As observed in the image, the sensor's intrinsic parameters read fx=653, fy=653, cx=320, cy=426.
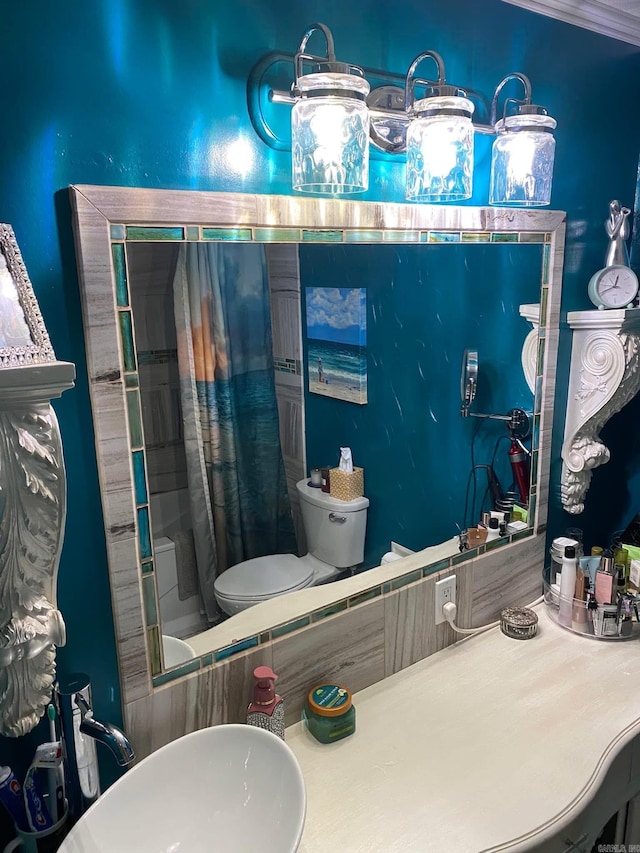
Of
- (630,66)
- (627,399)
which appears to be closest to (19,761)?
(627,399)

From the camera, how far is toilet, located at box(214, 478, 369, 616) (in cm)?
127

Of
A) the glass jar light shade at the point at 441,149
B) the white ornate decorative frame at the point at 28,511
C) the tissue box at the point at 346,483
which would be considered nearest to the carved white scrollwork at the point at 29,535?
the white ornate decorative frame at the point at 28,511

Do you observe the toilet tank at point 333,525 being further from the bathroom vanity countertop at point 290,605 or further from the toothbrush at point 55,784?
the toothbrush at point 55,784

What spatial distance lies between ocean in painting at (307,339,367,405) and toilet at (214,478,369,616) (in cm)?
20

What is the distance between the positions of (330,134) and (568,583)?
1237 millimetres

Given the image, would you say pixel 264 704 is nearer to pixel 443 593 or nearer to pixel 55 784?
pixel 55 784

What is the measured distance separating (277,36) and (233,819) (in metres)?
1.31

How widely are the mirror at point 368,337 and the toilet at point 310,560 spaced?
3cm

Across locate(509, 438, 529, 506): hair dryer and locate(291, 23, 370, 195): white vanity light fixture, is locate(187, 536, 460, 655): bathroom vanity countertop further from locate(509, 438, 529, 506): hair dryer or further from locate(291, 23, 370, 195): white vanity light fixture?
locate(291, 23, 370, 195): white vanity light fixture

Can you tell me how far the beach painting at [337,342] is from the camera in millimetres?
1311

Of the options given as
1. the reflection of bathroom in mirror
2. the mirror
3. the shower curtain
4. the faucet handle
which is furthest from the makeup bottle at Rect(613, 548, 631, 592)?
the faucet handle

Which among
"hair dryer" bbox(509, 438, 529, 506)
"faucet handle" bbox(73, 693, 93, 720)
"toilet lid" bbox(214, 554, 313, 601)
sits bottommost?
"faucet handle" bbox(73, 693, 93, 720)

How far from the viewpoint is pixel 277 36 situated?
1.12 m

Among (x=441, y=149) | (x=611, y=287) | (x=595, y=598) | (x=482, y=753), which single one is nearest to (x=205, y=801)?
(x=482, y=753)
